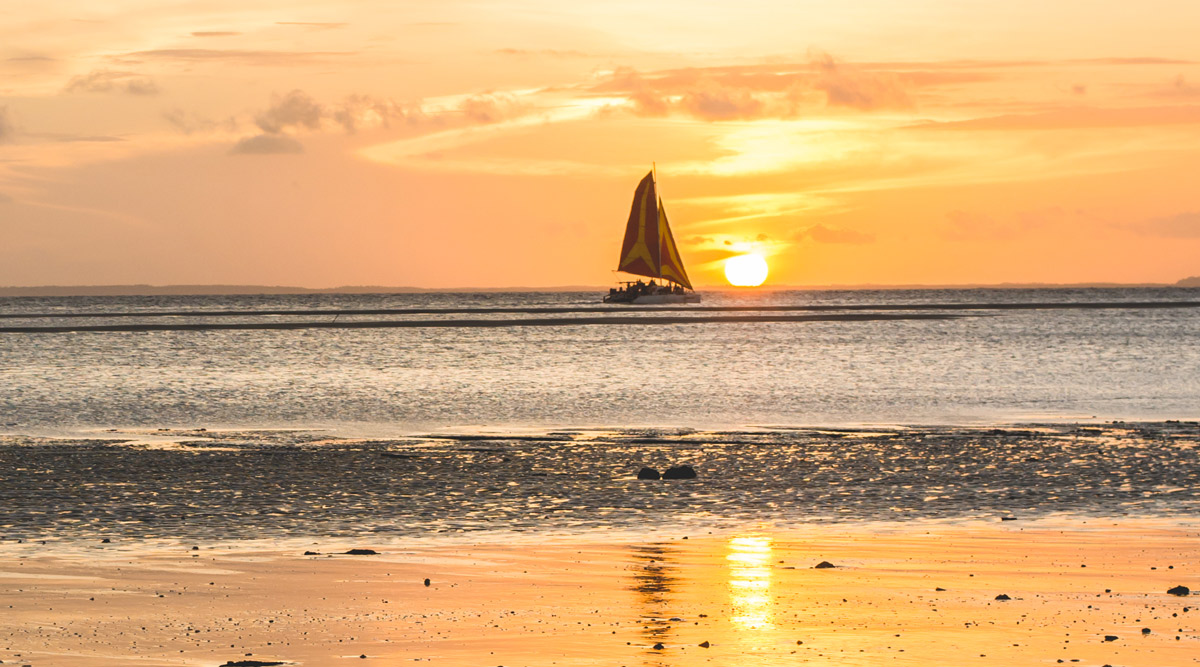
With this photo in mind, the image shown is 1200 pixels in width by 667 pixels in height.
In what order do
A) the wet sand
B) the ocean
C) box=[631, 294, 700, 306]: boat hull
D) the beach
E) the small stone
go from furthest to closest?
box=[631, 294, 700, 306]: boat hull → the small stone → the ocean → the beach → the wet sand

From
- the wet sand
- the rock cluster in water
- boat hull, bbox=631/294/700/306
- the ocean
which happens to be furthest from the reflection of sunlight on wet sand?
boat hull, bbox=631/294/700/306

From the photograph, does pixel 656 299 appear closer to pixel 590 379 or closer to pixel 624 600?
pixel 590 379

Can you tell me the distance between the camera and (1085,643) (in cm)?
1305

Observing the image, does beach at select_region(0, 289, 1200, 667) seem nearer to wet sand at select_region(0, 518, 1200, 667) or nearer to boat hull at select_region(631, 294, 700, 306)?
wet sand at select_region(0, 518, 1200, 667)

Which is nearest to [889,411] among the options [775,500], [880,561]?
[775,500]

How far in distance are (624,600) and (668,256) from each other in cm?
16001

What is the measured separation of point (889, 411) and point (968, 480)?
20.4 meters

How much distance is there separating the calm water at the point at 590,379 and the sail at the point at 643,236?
33.2 metres

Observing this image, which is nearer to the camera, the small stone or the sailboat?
the small stone

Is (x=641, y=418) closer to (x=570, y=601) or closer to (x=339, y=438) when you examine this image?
(x=339, y=438)

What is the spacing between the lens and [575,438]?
38344 millimetres

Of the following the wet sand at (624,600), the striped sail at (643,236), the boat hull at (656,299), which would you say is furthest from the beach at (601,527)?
the boat hull at (656,299)

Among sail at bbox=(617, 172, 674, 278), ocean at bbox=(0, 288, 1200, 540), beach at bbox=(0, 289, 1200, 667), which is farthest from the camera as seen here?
sail at bbox=(617, 172, 674, 278)

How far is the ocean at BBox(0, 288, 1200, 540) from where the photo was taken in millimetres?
23984
